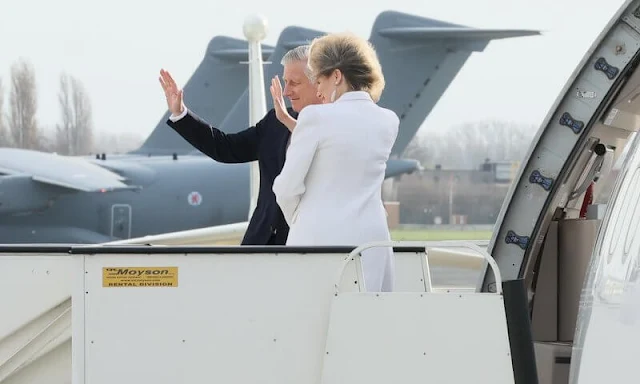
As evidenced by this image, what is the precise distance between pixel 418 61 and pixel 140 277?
82.3 feet

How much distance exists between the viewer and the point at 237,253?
11.1 feet

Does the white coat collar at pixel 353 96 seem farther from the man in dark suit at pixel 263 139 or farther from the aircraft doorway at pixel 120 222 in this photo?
the aircraft doorway at pixel 120 222

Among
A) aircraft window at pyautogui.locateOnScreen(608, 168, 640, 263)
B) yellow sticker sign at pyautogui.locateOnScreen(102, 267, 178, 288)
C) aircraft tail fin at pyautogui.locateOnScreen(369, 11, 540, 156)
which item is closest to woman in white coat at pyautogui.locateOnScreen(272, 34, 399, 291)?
yellow sticker sign at pyautogui.locateOnScreen(102, 267, 178, 288)

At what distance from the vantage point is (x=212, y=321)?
11.1ft

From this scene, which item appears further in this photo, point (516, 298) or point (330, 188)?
point (330, 188)

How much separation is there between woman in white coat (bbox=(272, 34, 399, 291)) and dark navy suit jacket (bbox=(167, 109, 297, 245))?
366mm

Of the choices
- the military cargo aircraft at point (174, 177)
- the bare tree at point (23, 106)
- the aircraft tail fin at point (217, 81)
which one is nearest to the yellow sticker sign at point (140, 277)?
the military cargo aircraft at point (174, 177)

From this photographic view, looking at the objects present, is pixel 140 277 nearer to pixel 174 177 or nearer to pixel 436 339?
pixel 436 339

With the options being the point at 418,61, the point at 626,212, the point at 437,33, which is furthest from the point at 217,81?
the point at 626,212

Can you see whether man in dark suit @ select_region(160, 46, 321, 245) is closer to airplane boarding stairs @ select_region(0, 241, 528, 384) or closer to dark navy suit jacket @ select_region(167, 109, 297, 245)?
dark navy suit jacket @ select_region(167, 109, 297, 245)

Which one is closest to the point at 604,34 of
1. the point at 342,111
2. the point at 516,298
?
the point at 342,111

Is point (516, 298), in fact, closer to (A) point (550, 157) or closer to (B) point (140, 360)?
(B) point (140, 360)

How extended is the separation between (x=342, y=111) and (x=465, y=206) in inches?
1727

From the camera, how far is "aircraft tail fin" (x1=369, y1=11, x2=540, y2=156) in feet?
91.5
